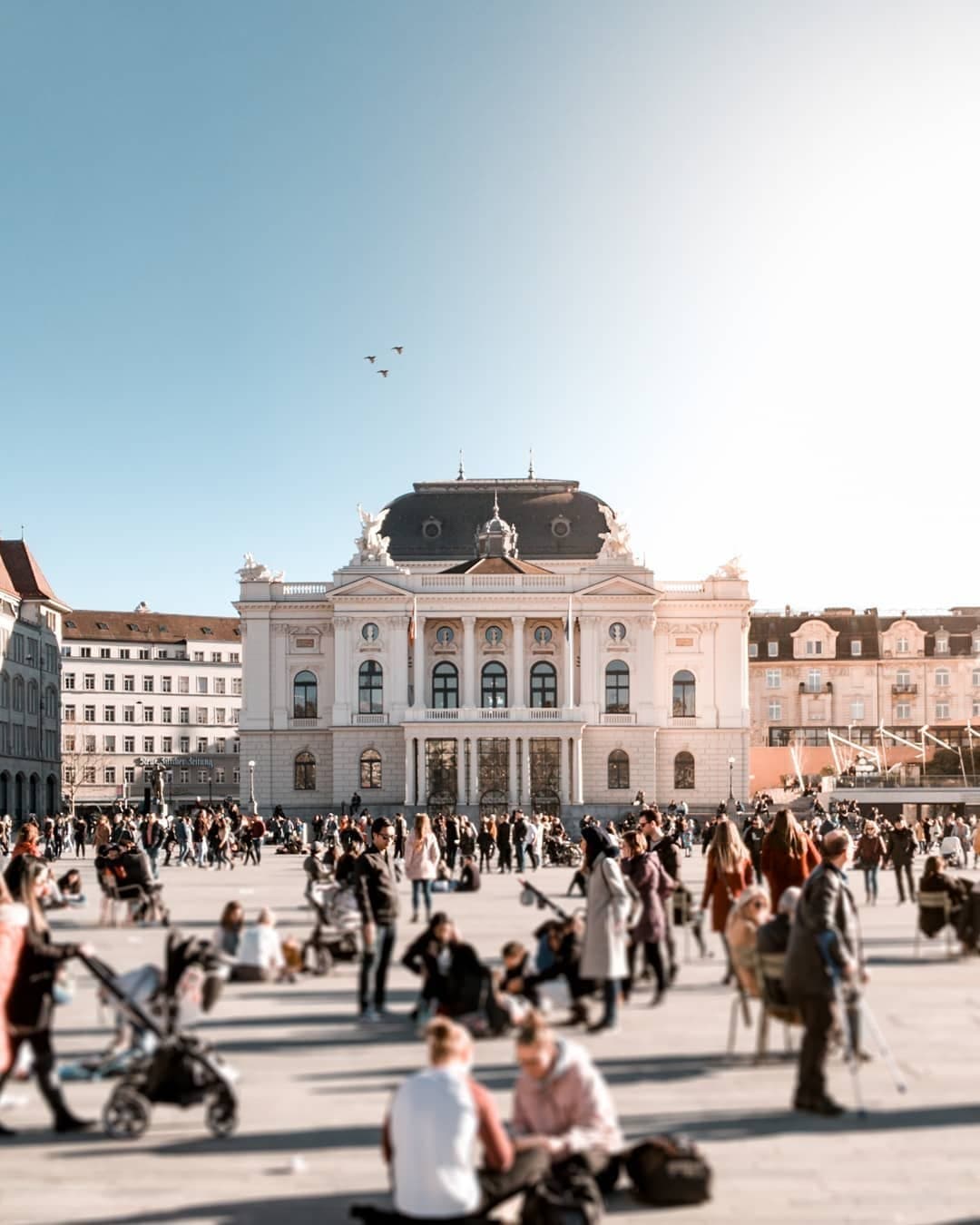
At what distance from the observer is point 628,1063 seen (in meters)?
12.2

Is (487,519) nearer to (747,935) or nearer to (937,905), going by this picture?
(937,905)

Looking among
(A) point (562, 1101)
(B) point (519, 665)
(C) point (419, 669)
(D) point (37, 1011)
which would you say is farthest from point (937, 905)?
(B) point (519, 665)

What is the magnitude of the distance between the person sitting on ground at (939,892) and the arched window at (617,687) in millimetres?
61344

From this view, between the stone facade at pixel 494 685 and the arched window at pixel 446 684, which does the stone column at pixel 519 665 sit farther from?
the arched window at pixel 446 684

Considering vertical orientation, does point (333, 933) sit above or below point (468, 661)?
below

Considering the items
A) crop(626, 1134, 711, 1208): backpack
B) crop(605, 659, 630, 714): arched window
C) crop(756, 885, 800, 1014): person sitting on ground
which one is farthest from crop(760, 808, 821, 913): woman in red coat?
crop(605, 659, 630, 714): arched window

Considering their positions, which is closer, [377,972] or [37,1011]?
[37,1011]

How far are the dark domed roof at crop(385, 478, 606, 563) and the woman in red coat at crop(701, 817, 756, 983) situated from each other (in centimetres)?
7226

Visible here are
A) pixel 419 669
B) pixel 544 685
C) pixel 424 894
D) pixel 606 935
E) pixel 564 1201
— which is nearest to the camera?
pixel 564 1201

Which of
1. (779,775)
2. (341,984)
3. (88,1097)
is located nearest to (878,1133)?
(88,1097)

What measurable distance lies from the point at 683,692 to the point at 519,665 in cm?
893

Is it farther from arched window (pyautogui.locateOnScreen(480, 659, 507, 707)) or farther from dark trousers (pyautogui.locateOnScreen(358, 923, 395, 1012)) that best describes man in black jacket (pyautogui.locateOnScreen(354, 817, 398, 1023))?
arched window (pyautogui.locateOnScreen(480, 659, 507, 707))

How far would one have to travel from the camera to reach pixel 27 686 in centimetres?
8844

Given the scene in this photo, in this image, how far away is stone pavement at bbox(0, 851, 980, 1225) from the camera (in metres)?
8.55
